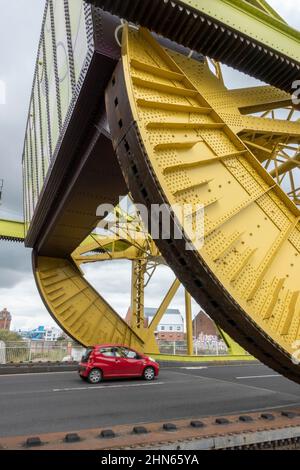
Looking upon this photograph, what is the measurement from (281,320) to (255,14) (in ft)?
16.8

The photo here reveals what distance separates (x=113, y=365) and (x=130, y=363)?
724mm

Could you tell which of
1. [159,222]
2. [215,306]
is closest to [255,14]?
[159,222]

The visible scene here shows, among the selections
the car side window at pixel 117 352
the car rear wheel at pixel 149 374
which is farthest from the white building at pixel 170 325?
the car side window at pixel 117 352

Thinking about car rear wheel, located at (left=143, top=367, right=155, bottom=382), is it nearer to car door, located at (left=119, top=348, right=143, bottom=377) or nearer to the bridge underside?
car door, located at (left=119, top=348, right=143, bottom=377)

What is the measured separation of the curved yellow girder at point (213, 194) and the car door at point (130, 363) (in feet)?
27.3

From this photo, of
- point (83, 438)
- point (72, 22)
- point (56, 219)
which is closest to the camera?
point (83, 438)

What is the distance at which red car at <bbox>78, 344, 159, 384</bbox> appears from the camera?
1269cm

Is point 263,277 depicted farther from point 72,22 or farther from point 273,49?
point 72,22

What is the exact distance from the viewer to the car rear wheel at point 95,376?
12.6 meters

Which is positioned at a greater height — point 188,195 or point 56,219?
point 56,219

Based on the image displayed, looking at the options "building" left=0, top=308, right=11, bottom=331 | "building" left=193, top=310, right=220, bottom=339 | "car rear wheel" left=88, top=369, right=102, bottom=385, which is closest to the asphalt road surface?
"car rear wheel" left=88, top=369, right=102, bottom=385

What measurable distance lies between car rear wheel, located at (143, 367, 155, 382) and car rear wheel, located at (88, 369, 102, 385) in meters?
1.92

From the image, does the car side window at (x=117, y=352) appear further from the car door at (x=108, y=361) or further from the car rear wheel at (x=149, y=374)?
the car rear wheel at (x=149, y=374)

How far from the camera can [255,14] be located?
567cm
